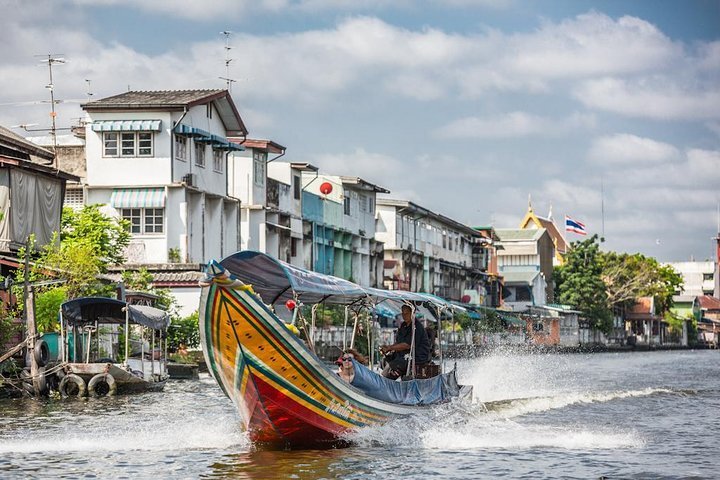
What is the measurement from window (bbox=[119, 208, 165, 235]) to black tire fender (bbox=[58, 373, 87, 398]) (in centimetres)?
1712

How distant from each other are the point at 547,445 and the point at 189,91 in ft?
108

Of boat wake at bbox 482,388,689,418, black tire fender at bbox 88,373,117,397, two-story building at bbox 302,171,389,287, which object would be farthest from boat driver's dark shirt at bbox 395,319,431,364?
two-story building at bbox 302,171,389,287

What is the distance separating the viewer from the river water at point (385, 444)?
16.8 metres

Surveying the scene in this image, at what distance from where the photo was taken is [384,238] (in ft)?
234

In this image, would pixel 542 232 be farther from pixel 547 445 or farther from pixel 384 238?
pixel 547 445

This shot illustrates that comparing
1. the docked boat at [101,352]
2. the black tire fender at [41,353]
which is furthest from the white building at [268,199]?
the black tire fender at [41,353]

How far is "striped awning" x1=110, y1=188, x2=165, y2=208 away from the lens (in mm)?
46156

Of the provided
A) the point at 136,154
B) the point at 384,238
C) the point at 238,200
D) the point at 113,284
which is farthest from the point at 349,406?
the point at 384,238

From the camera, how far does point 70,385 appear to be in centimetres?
2959

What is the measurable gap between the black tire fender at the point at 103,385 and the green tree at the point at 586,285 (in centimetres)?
6766

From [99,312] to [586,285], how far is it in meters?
68.7

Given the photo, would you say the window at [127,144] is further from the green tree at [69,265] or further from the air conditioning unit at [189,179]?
the green tree at [69,265]

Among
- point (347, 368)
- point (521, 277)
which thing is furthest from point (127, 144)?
point (521, 277)

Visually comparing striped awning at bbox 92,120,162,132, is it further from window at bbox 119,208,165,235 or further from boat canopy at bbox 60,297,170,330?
boat canopy at bbox 60,297,170,330
